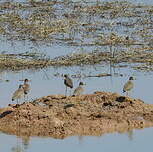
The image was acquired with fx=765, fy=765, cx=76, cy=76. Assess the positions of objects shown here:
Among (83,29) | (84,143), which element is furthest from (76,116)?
(83,29)

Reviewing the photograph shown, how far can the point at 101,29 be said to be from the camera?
31.1 m

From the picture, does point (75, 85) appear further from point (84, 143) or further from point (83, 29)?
point (83, 29)

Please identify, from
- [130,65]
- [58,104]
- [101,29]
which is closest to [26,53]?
[130,65]

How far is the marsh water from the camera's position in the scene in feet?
53.3

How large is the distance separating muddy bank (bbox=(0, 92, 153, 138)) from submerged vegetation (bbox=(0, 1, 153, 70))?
5.95 m

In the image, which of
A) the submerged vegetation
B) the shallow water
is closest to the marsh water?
the shallow water

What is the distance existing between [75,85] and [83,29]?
885 centimetres

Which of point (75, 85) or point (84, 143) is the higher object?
point (75, 85)

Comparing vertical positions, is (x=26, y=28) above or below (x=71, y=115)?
above

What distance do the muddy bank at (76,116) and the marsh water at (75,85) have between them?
0.36 metres

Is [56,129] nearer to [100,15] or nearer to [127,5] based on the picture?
[100,15]

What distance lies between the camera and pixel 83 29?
30906 millimetres

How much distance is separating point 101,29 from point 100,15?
131 inches

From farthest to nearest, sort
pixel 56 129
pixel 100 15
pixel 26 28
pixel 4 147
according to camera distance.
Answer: pixel 100 15
pixel 26 28
pixel 56 129
pixel 4 147
